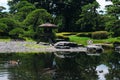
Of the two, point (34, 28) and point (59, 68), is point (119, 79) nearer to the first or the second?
point (59, 68)

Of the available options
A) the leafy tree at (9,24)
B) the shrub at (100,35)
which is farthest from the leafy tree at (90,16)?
the leafy tree at (9,24)

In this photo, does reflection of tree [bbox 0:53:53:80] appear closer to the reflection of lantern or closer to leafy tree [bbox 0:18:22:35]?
the reflection of lantern

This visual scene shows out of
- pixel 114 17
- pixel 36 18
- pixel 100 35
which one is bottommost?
pixel 100 35

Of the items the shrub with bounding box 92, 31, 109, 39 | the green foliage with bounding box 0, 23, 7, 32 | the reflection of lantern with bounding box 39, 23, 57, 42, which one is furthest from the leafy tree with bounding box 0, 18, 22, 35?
the shrub with bounding box 92, 31, 109, 39

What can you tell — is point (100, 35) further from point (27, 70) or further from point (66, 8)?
point (27, 70)

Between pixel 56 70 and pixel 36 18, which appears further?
pixel 36 18

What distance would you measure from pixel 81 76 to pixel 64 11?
7311 cm

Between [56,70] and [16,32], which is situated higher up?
[56,70]

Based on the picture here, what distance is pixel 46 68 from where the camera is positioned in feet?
134

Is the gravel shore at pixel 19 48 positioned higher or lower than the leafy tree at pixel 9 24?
lower

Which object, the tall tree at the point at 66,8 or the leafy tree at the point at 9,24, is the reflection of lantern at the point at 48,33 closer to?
the leafy tree at the point at 9,24

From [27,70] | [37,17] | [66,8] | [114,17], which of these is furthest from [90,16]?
[27,70]

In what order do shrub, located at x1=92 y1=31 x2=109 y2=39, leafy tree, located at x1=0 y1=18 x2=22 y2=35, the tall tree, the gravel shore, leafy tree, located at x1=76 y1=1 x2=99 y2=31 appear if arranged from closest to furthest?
the gravel shore → leafy tree, located at x1=0 y1=18 x2=22 y2=35 → shrub, located at x1=92 y1=31 x2=109 y2=39 → leafy tree, located at x1=76 y1=1 x2=99 y2=31 → the tall tree

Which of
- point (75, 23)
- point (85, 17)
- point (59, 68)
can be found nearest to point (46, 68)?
point (59, 68)
